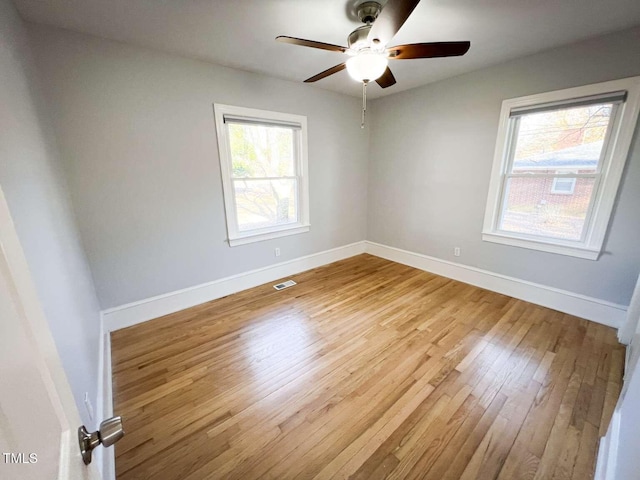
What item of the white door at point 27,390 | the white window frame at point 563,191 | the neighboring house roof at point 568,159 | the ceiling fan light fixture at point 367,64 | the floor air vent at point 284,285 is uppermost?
the ceiling fan light fixture at point 367,64

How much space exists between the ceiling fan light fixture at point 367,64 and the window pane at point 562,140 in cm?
196

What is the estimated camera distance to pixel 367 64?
5.30ft

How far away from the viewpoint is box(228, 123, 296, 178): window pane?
113 inches

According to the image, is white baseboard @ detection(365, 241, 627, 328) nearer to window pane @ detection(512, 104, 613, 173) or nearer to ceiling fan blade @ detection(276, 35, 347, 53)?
window pane @ detection(512, 104, 613, 173)

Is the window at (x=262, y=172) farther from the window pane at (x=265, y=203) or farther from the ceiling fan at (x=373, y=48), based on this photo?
the ceiling fan at (x=373, y=48)

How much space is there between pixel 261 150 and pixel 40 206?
7.08ft

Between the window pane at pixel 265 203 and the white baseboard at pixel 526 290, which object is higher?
the window pane at pixel 265 203

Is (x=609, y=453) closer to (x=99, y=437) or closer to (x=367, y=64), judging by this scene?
(x=99, y=437)

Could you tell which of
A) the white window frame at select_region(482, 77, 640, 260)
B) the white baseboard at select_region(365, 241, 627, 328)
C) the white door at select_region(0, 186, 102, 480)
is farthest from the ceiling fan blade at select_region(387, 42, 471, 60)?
the white baseboard at select_region(365, 241, 627, 328)

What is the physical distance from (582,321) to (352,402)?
7.97ft

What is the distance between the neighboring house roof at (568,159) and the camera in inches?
90.5

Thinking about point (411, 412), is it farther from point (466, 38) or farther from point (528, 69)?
point (528, 69)

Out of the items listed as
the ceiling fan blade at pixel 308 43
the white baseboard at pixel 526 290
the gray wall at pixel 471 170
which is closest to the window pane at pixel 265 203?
the gray wall at pixel 471 170

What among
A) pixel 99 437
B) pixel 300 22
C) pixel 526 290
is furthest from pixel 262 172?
pixel 526 290
